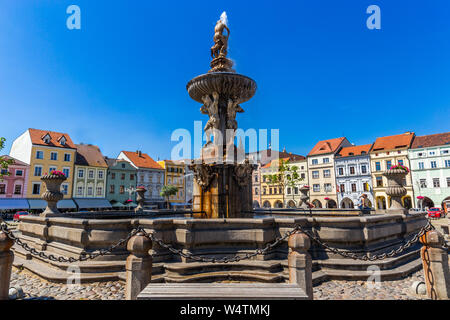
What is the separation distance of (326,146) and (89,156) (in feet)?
149

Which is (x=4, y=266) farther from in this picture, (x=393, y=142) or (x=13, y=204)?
(x=393, y=142)

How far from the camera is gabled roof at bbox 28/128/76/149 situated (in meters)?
37.1

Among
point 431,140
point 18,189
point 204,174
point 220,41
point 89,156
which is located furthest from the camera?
point 89,156

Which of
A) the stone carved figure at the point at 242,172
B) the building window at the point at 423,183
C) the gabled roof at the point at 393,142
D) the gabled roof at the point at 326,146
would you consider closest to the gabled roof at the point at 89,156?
the stone carved figure at the point at 242,172

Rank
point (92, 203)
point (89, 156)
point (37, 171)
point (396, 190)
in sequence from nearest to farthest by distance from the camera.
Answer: point (396, 190) < point (37, 171) < point (92, 203) < point (89, 156)

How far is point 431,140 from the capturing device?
133 feet

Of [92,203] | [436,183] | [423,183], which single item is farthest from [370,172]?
[92,203]

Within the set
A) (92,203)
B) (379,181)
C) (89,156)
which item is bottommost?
(92,203)

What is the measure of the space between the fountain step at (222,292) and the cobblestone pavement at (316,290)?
1.60m
